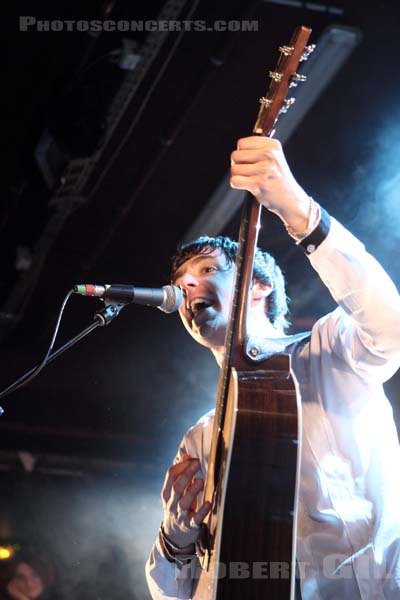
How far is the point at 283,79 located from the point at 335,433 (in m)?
1.22

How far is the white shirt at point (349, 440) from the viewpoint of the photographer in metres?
2.36

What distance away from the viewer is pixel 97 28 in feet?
13.0

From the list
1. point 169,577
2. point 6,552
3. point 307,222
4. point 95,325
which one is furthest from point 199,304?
point 6,552

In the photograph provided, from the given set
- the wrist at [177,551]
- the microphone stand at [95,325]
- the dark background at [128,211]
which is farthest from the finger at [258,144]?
the dark background at [128,211]

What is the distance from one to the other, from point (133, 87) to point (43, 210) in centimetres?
105

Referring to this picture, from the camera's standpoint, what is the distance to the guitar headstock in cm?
241

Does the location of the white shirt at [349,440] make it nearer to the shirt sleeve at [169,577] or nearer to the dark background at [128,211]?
the shirt sleeve at [169,577]

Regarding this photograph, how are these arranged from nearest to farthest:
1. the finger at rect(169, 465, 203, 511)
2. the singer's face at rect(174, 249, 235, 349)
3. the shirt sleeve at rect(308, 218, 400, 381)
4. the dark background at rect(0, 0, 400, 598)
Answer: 1. the shirt sleeve at rect(308, 218, 400, 381)
2. the finger at rect(169, 465, 203, 511)
3. the singer's face at rect(174, 249, 235, 349)
4. the dark background at rect(0, 0, 400, 598)

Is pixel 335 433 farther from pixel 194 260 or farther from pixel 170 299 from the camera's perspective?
pixel 194 260

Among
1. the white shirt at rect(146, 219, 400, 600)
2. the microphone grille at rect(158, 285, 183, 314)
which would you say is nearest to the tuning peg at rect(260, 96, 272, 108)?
the white shirt at rect(146, 219, 400, 600)

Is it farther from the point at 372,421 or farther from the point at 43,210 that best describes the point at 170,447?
the point at 372,421

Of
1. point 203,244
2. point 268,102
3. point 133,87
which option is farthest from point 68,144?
point 268,102

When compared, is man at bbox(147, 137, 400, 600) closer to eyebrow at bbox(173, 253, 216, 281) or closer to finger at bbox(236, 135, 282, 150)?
finger at bbox(236, 135, 282, 150)

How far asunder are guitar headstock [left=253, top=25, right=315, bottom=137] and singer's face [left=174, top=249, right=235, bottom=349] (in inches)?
36.6
